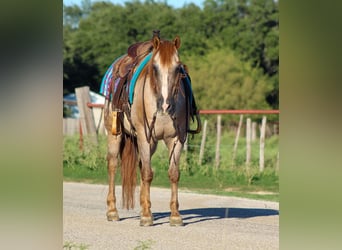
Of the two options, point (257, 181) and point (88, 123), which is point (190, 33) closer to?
point (88, 123)

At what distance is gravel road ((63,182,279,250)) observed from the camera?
7.47 metres

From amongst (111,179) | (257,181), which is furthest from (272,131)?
(111,179)

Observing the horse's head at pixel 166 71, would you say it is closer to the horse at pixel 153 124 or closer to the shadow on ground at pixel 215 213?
the horse at pixel 153 124

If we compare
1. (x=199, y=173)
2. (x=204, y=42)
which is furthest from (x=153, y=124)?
(x=204, y=42)

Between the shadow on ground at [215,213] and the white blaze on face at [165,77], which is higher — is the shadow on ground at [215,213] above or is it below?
below

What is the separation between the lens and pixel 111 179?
34.0 ft

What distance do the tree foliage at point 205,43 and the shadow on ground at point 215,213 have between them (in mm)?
35413

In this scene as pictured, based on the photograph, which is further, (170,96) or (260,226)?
(260,226)

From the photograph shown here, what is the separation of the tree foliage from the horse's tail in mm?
36843

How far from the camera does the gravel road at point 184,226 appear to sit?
24.5 ft

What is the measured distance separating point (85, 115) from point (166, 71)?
12.8 meters

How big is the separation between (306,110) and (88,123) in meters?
19.2

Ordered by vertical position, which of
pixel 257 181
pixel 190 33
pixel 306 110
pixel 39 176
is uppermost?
pixel 190 33

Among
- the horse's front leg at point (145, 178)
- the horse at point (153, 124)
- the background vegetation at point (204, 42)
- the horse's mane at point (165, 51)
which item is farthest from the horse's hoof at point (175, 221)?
the background vegetation at point (204, 42)
